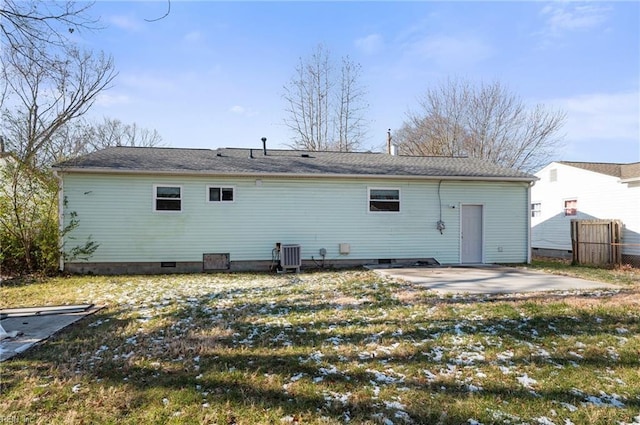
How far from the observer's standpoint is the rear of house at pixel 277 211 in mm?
9594

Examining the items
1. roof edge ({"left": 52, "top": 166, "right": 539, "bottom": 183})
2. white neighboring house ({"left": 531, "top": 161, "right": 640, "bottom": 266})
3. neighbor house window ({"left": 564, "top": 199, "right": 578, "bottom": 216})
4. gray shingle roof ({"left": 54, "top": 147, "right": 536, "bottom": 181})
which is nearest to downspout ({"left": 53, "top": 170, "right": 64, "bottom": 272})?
roof edge ({"left": 52, "top": 166, "right": 539, "bottom": 183})

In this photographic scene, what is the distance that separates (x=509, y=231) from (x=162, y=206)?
424 inches

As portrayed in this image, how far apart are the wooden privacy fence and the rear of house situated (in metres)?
2.65

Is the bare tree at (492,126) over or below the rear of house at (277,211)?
over

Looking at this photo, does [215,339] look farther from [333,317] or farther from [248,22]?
[248,22]

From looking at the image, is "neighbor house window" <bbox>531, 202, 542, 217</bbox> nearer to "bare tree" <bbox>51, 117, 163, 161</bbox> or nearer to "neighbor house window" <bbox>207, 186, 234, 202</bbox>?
"neighbor house window" <bbox>207, 186, 234, 202</bbox>

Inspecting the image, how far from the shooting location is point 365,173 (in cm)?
1055

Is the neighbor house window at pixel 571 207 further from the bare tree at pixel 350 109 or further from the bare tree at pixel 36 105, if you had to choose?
the bare tree at pixel 36 105

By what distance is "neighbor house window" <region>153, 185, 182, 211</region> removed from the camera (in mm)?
9797


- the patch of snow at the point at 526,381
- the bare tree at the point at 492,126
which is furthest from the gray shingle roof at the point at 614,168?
the patch of snow at the point at 526,381

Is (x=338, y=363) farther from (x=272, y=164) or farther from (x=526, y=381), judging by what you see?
(x=272, y=164)

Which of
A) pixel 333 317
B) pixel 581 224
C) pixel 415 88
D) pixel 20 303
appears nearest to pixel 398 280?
pixel 333 317

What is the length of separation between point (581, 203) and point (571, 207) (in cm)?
60

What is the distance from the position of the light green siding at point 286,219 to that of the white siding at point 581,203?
4.20m
